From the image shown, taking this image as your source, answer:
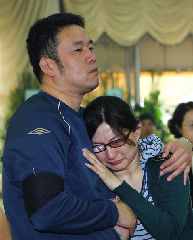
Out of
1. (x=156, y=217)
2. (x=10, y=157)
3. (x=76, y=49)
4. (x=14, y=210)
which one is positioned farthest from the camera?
(x=76, y=49)

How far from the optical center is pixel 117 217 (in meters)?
1.07

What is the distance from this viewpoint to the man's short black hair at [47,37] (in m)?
1.33

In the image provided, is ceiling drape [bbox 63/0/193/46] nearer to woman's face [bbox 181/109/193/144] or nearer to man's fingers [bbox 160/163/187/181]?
woman's face [bbox 181/109/193/144]

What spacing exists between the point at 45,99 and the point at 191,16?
15.7ft

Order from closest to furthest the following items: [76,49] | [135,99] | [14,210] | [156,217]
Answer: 1. [14,210]
2. [156,217]
3. [76,49]
4. [135,99]

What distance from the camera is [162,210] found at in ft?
4.17

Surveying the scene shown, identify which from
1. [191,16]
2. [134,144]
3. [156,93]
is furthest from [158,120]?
[134,144]

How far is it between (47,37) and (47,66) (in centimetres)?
13

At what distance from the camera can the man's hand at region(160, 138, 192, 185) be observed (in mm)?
1350

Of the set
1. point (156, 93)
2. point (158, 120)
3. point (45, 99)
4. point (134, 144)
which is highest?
point (45, 99)

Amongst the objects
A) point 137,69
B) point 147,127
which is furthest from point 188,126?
point 137,69

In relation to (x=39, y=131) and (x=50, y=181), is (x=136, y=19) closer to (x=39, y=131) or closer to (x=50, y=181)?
(x=39, y=131)

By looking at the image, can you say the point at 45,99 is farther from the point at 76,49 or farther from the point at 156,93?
the point at 156,93

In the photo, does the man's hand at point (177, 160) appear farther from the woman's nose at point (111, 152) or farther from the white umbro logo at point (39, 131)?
the white umbro logo at point (39, 131)
